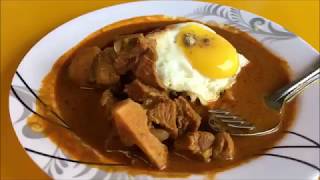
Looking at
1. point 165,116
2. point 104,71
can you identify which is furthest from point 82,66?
point 165,116

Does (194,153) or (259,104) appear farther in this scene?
(259,104)

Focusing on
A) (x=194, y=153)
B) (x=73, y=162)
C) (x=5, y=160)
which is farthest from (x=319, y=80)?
(x=5, y=160)

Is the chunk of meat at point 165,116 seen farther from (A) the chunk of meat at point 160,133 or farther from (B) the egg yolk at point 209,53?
(B) the egg yolk at point 209,53

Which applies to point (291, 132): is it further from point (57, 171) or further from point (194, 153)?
point (57, 171)

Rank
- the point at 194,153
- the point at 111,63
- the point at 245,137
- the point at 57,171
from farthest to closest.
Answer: the point at 111,63 < the point at 245,137 < the point at 194,153 < the point at 57,171

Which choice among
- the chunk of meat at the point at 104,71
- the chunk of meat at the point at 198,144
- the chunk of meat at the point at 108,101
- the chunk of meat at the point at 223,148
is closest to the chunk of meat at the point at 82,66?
the chunk of meat at the point at 104,71
